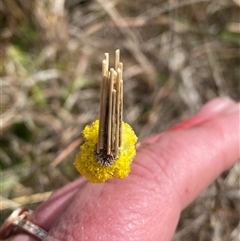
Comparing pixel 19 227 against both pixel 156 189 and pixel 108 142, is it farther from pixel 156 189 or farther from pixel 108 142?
pixel 108 142

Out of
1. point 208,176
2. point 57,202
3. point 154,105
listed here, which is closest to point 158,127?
point 154,105

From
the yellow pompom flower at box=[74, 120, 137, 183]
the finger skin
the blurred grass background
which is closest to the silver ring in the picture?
the finger skin

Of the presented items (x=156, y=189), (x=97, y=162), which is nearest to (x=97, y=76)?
(x=156, y=189)

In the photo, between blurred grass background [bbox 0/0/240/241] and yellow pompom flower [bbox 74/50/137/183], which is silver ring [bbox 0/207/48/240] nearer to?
yellow pompom flower [bbox 74/50/137/183]

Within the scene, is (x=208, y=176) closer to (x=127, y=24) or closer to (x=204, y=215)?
(x=204, y=215)

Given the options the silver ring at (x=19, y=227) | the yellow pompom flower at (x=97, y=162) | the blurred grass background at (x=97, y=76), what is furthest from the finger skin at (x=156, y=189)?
the blurred grass background at (x=97, y=76)

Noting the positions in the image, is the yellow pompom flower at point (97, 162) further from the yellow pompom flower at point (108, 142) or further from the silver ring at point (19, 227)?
the silver ring at point (19, 227)
